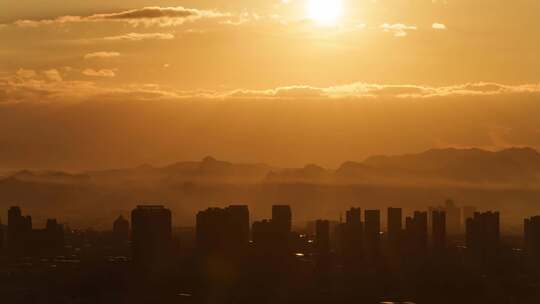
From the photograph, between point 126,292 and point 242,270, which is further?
point 242,270

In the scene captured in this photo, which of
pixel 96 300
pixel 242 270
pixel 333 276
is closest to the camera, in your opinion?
pixel 96 300

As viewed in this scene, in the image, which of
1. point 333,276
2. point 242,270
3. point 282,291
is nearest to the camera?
point 282,291

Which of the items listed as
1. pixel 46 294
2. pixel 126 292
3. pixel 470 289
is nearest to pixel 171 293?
pixel 126 292

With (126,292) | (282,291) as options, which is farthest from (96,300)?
(282,291)

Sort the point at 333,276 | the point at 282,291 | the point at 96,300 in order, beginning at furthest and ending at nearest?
1. the point at 333,276
2. the point at 282,291
3. the point at 96,300

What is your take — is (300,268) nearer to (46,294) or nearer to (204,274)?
(204,274)

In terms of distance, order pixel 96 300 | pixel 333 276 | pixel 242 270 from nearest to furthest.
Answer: pixel 96 300, pixel 242 270, pixel 333 276

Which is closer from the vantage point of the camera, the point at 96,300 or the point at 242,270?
the point at 96,300

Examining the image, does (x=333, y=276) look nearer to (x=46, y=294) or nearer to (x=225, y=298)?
(x=225, y=298)

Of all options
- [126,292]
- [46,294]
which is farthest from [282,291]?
[46,294]
